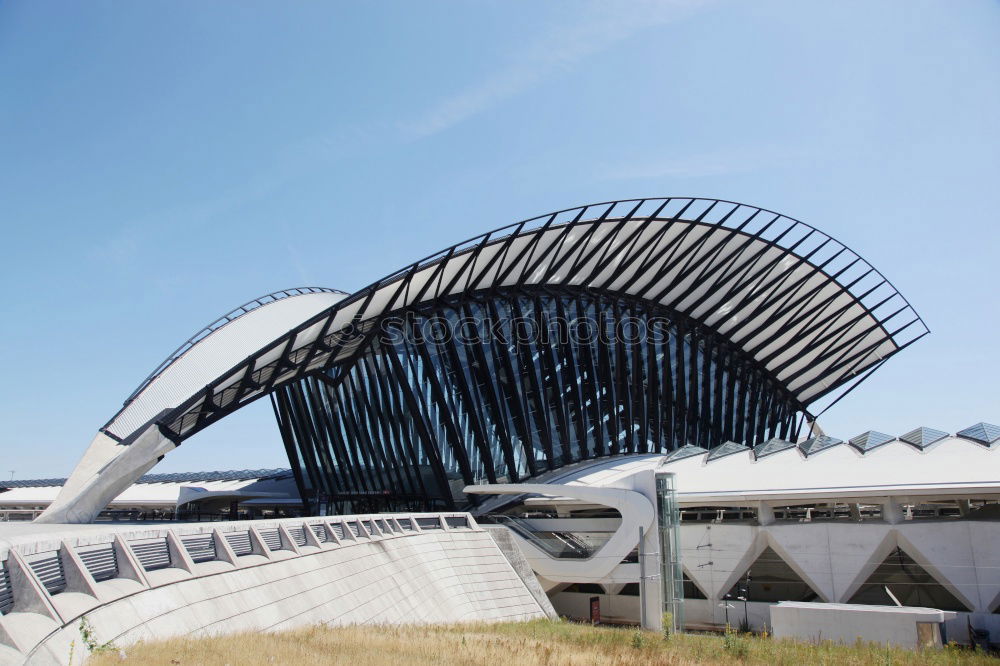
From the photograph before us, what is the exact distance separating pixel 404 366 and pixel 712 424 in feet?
94.9

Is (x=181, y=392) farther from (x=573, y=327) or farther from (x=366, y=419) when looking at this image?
(x=573, y=327)

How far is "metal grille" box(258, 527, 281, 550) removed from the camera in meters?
15.7

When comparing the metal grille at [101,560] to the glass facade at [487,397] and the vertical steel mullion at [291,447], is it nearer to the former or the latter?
the glass facade at [487,397]

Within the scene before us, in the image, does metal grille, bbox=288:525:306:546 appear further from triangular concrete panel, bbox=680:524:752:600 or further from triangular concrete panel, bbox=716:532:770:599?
triangular concrete panel, bbox=716:532:770:599

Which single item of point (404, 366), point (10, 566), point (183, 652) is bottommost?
point (183, 652)

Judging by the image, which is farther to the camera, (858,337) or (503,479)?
(858,337)

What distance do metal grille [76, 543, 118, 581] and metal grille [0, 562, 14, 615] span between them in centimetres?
169

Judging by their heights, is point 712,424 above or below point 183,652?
above

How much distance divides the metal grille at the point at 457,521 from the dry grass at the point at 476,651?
361 inches

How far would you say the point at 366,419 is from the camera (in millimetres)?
39562

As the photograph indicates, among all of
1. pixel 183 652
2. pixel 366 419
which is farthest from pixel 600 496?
pixel 183 652

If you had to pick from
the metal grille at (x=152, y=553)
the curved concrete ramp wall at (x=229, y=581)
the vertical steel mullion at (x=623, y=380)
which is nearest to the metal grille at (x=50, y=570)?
the curved concrete ramp wall at (x=229, y=581)
